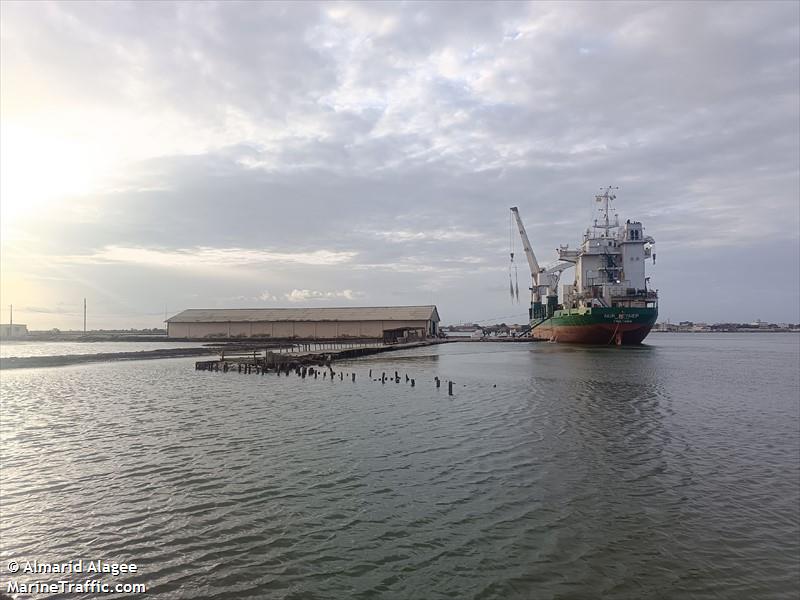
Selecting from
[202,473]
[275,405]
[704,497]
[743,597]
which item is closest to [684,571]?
[743,597]

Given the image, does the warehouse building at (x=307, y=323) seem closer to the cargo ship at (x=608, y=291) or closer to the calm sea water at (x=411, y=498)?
the cargo ship at (x=608, y=291)

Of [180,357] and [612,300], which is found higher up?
[612,300]

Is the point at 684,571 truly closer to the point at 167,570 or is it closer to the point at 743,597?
the point at 743,597

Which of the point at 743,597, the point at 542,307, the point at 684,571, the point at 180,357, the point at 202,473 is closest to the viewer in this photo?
the point at 743,597

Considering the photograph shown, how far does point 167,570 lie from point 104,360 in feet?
144

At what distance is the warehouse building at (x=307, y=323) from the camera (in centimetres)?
7956

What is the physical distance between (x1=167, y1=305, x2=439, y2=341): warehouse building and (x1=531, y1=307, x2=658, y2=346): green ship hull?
24181 mm

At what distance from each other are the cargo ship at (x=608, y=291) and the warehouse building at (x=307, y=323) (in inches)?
897

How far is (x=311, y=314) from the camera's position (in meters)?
83.4

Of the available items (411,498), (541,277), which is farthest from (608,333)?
(411,498)

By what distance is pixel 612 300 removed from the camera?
204 ft

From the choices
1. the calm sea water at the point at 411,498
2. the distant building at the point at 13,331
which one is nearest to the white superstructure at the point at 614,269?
the calm sea water at the point at 411,498

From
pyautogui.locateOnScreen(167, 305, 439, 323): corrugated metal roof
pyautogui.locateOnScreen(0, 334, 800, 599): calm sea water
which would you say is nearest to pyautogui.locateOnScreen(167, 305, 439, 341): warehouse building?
pyautogui.locateOnScreen(167, 305, 439, 323): corrugated metal roof

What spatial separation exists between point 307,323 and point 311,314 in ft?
8.95
